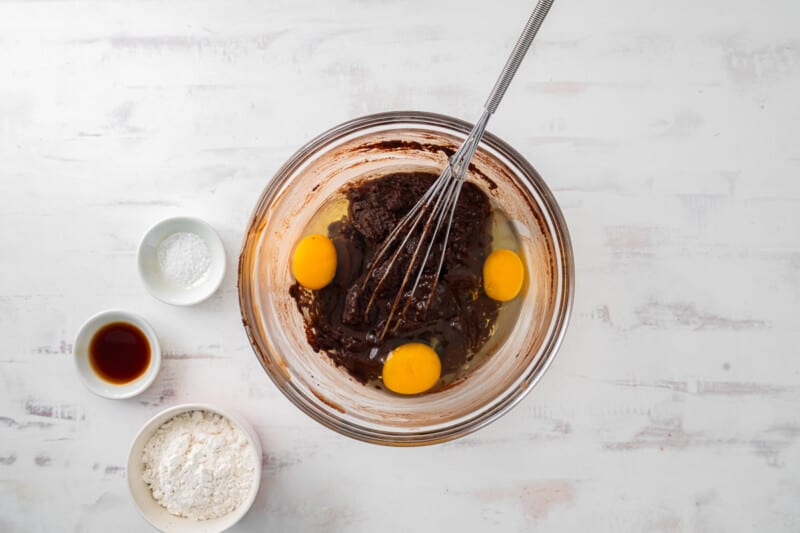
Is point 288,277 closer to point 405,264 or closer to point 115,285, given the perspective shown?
point 405,264

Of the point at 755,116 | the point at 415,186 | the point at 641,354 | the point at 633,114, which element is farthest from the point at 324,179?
the point at 755,116

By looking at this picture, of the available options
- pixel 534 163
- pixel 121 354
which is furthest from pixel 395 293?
pixel 121 354

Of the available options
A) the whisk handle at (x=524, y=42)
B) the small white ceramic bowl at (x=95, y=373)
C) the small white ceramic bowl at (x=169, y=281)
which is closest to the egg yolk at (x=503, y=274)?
the whisk handle at (x=524, y=42)

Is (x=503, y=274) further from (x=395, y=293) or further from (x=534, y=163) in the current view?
(x=534, y=163)

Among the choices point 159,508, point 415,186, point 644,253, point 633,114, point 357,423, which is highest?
point 633,114

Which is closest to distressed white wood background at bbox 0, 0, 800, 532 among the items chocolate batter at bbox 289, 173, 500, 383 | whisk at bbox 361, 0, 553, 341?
chocolate batter at bbox 289, 173, 500, 383

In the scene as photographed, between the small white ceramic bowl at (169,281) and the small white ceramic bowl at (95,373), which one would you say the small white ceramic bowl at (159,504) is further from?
the small white ceramic bowl at (169,281)

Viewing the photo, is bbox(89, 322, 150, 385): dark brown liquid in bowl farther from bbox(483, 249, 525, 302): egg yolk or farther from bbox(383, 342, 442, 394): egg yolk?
bbox(483, 249, 525, 302): egg yolk
